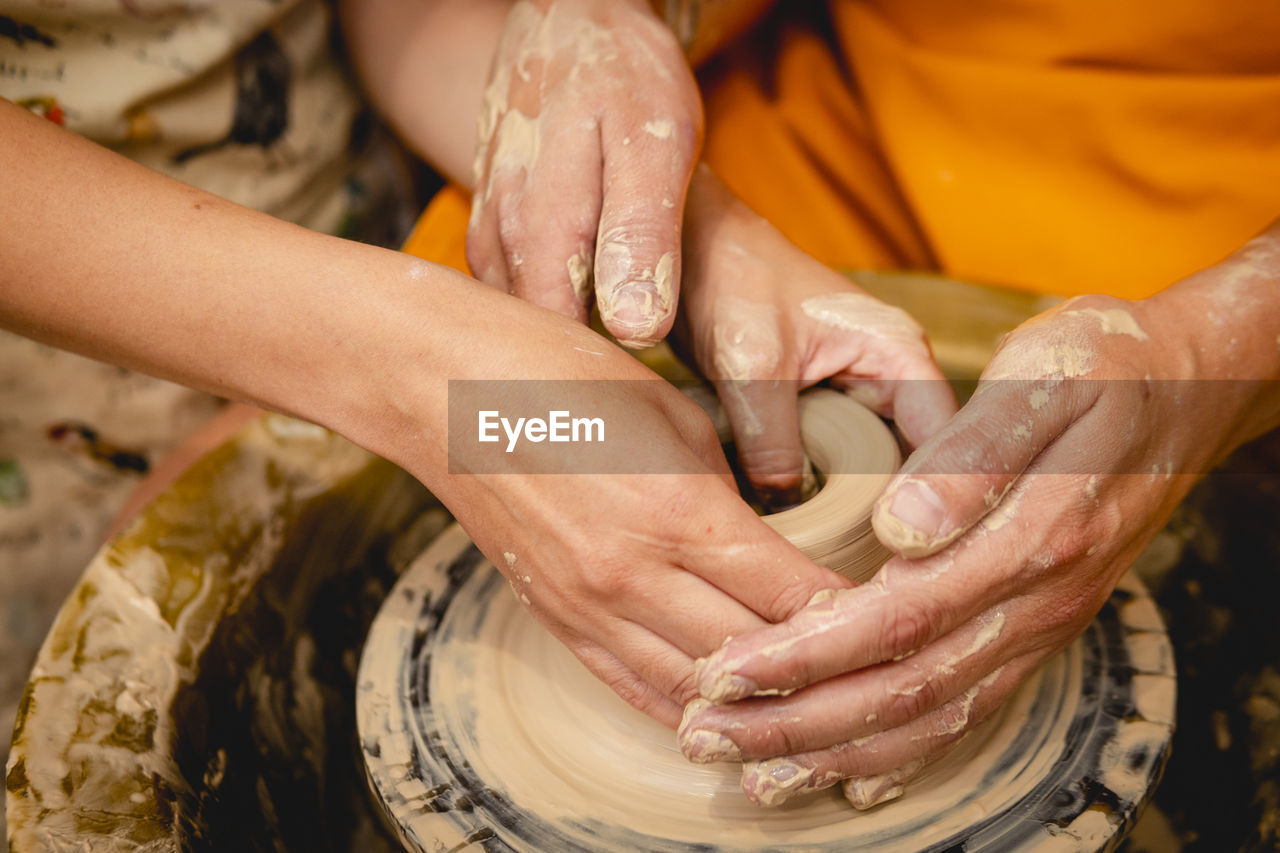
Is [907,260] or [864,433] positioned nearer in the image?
[864,433]

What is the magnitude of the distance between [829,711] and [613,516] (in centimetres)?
25

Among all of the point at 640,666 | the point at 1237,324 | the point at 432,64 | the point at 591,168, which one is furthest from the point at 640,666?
the point at 432,64

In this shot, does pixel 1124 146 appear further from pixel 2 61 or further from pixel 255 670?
pixel 2 61

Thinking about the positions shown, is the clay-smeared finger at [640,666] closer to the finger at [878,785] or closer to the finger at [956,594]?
the finger at [956,594]

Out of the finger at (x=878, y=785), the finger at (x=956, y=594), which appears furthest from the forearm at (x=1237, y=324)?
the finger at (x=878, y=785)

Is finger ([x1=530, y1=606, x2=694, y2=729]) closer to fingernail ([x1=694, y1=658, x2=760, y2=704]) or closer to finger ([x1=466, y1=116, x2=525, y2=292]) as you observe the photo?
fingernail ([x1=694, y1=658, x2=760, y2=704])

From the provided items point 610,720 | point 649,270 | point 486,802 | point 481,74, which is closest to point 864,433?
point 649,270

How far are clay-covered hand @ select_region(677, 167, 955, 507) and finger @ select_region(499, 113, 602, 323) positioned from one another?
6.8 inches

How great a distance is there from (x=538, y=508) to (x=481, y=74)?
3.01 feet

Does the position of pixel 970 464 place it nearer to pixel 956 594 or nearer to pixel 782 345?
pixel 956 594

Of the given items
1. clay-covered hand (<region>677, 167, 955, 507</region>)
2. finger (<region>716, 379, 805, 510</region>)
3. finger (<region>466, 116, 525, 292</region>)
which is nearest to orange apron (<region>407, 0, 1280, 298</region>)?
finger (<region>466, 116, 525, 292</region>)

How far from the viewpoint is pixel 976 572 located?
0.81 metres

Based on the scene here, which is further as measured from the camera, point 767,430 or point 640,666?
point 767,430

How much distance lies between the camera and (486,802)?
95cm
